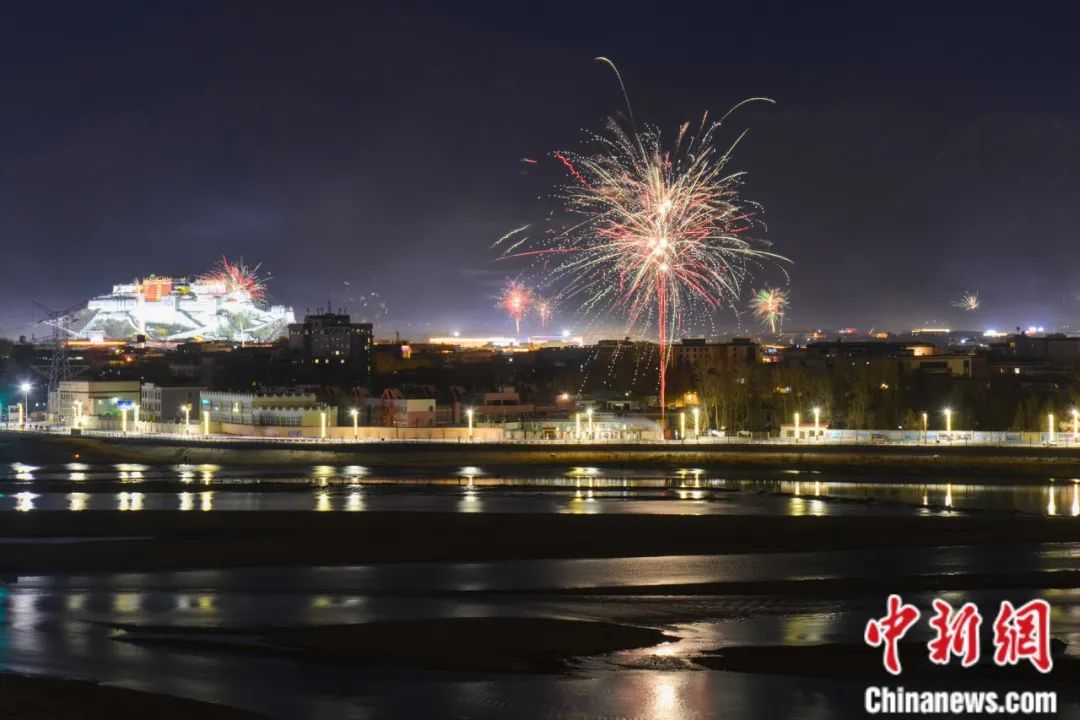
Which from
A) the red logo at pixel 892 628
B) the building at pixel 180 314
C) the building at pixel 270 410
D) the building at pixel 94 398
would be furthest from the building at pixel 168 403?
the building at pixel 180 314

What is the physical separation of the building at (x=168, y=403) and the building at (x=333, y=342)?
76.9ft

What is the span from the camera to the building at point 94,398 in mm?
44656

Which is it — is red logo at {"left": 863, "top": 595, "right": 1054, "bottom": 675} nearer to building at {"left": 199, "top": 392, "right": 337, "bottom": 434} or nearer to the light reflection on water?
the light reflection on water

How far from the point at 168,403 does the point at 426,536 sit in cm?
2745

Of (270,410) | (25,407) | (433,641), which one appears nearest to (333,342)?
(25,407)

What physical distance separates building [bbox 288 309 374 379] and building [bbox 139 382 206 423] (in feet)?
76.9

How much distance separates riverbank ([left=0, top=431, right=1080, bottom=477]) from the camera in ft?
94.4

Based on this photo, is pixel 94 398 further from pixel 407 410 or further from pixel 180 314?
pixel 180 314

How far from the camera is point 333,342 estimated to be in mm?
75438

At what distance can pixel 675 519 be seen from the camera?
65.7 ft

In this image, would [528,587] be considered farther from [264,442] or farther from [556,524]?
[264,442]

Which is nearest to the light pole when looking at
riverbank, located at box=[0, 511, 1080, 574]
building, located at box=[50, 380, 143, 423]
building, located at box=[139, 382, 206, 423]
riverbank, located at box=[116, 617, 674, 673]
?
building, located at box=[50, 380, 143, 423]

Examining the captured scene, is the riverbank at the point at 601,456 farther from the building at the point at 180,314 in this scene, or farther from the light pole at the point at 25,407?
the building at the point at 180,314

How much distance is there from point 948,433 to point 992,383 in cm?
1515
